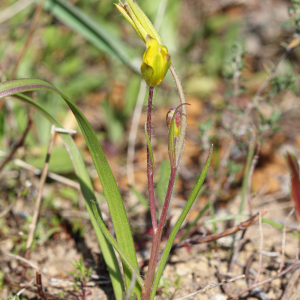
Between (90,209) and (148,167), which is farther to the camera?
(90,209)

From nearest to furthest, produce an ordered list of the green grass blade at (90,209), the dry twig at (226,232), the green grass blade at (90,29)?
1. the green grass blade at (90,209)
2. the dry twig at (226,232)
3. the green grass blade at (90,29)

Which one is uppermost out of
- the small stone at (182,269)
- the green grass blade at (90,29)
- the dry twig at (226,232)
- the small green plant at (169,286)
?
the green grass blade at (90,29)

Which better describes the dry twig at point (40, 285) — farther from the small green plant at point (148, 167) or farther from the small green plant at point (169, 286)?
the small green plant at point (169, 286)

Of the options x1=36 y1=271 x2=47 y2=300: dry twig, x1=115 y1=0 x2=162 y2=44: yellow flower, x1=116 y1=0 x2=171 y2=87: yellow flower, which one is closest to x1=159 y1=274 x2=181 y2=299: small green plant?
x1=36 y1=271 x2=47 y2=300: dry twig

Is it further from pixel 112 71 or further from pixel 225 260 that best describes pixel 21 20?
pixel 225 260

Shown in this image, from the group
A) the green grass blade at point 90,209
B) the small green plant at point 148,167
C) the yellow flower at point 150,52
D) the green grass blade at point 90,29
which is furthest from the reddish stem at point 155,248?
the green grass blade at point 90,29

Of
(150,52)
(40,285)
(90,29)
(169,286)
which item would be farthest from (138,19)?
(90,29)

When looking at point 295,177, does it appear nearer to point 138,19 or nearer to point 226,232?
point 226,232

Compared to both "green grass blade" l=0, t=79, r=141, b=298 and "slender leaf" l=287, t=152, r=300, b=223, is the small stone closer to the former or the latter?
"green grass blade" l=0, t=79, r=141, b=298
